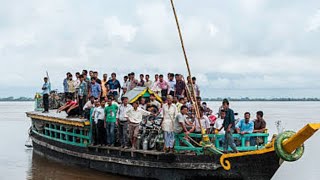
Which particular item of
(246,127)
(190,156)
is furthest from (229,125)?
(190,156)

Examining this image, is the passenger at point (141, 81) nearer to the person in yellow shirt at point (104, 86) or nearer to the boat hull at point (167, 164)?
the person in yellow shirt at point (104, 86)

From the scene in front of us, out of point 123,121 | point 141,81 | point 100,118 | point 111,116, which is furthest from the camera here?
point 141,81

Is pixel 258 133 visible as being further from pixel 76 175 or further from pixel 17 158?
pixel 17 158

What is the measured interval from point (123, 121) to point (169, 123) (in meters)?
1.93

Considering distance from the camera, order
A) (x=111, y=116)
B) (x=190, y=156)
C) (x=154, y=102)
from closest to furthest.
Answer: (x=190, y=156)
(x=111, y=116)
(x=154, y=102)

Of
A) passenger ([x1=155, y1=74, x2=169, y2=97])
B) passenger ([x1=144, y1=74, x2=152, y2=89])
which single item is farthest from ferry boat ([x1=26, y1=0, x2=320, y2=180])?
passenger ([x1=144, y1=74, x2=152, y2=89])

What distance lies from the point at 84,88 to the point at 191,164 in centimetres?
592

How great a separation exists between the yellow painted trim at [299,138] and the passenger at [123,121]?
16.5ft

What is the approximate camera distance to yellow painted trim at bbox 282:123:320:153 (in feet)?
32.6

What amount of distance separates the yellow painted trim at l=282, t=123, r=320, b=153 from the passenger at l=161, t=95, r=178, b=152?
10.7 ft

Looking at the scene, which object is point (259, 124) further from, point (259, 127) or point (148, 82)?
point (148, 82)

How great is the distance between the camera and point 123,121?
14.2 meters

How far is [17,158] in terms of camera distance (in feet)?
72.4

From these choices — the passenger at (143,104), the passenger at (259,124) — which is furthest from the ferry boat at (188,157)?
the passenger at (143,104)
